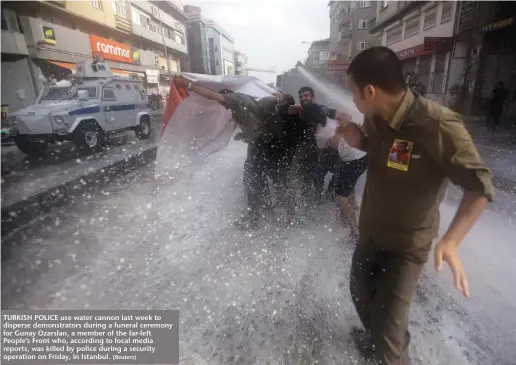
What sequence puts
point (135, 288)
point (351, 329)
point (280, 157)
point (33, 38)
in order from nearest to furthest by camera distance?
1. point (351, 329)
2. point (135, 288)
3. point (280, 157)
4. point (33, 38)

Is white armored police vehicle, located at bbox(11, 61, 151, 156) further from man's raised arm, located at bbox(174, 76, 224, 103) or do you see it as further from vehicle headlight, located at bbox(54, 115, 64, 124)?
man's raised arm, located at bbox(174, 76, 224, 103)

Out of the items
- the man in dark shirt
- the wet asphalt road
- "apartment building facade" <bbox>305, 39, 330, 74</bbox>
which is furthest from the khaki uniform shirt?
the man in dark shirt

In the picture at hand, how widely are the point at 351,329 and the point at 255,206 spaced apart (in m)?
1.78

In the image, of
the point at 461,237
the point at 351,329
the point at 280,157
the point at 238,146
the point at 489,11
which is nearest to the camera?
the point at 461,237

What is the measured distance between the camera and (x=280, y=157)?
130 inches

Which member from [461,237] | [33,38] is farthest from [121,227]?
[33,38]

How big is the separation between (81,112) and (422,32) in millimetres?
8377

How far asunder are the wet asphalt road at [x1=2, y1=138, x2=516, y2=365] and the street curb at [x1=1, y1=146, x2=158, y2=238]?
0.20 meters

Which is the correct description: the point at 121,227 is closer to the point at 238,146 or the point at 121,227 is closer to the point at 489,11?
the point at 238,146

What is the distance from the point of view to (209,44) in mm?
3561

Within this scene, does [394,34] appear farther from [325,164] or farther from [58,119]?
[58,119]

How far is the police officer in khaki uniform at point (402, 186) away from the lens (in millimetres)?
1059

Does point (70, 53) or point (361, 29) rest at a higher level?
point (70, 53)

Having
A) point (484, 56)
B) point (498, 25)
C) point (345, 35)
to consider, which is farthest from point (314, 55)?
point (484, 56)
